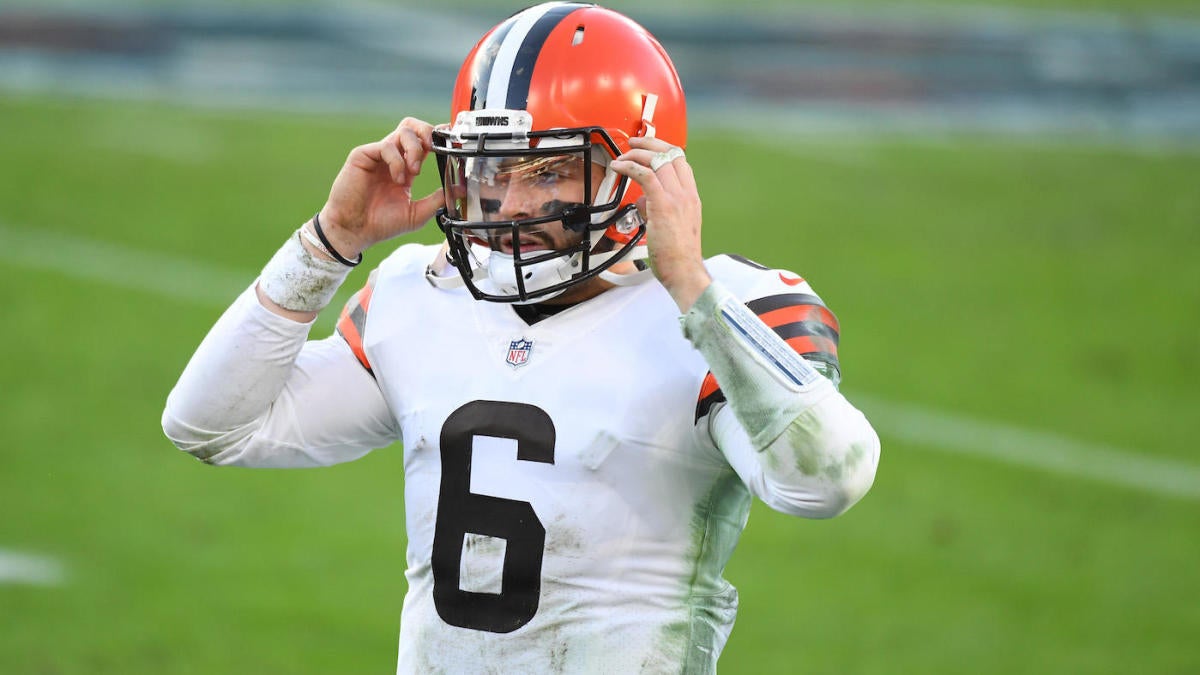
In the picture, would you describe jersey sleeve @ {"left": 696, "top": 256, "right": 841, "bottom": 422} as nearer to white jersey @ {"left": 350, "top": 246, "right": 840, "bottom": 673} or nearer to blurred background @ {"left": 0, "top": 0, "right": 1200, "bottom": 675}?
white jersey @ {"left": 350, "top": 246, "right": 840, "bottom": 673}

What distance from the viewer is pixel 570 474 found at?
9.30ft

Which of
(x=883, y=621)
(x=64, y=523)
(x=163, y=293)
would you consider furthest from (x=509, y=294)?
(x=163, y=293)

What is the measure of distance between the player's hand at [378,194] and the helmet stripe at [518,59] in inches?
6.8

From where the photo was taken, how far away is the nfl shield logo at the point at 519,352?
2.92 metres

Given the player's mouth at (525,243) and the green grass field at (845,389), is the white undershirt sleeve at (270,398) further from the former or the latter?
the green grass field at (845,389)

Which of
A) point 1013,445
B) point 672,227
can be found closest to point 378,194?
point 672,227

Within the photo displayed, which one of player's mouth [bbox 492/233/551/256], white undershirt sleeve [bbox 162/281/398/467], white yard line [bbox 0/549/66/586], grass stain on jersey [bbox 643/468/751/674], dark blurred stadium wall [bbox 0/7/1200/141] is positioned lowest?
white yard line [bbox 0/549/66/586]

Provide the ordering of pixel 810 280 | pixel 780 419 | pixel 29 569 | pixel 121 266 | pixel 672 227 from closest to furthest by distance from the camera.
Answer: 1. pixel 780 419
2. pixel 672 227
3. pixel 29 569
4. pixel 810 280
5. pixel 121 266

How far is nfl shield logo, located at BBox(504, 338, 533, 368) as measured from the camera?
292 centimetres

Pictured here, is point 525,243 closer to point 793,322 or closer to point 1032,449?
point 793,322

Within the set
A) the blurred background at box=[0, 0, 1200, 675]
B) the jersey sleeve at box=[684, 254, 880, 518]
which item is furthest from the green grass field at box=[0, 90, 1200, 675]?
the jersey sleeve at box=[684, 254, 880, 518]

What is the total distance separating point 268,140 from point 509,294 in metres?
9.52

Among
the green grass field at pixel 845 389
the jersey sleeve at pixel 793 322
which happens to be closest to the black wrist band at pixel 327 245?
the jersey sleeve at pixel 793 322

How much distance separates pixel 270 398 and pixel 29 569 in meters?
3.48
